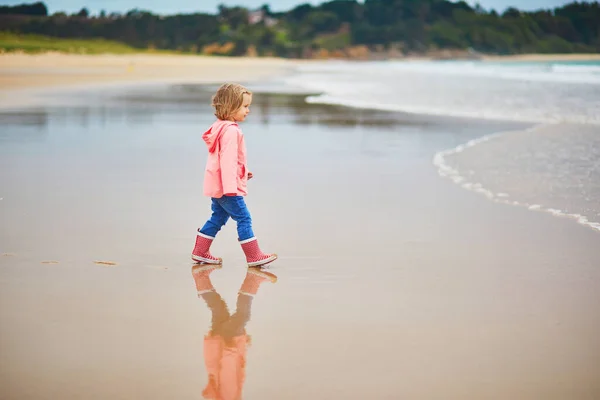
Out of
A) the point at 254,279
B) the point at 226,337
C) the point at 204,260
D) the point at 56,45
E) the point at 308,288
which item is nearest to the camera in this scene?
the point at 226,337

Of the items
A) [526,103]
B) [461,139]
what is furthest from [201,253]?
[526,103]

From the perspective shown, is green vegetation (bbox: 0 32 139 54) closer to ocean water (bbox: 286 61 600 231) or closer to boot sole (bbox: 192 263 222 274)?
ocean water (bbox: 286 61 600 231)

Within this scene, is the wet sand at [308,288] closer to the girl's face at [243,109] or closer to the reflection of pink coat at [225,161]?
the reflection of pink coat at [225,161]

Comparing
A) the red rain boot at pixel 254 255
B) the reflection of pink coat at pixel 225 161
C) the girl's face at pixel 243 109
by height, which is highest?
the girl's face at pixel 243 109

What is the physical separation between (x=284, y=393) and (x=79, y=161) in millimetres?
6700

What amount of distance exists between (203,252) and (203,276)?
0.33 metres

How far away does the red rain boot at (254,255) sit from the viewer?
4695 mm

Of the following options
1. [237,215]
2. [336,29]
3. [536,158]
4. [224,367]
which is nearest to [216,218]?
[237,215]

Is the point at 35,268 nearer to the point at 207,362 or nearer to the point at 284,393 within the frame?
the point at 207,362

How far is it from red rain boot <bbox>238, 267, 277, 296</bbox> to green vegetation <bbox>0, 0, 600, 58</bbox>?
89446 mm

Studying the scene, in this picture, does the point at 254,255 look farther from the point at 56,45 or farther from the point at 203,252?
the point at 56,45

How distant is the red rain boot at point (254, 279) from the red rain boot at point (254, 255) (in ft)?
0.14

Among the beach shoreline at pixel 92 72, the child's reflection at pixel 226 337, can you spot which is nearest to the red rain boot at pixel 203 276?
the child's reflection at pixel 226 337

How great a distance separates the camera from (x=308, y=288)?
13.9ft
